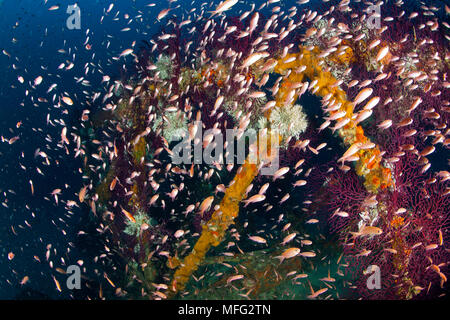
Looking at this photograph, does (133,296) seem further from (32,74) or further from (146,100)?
(32,74)

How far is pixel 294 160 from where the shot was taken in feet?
24.7

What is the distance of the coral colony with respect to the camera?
17.9 feet

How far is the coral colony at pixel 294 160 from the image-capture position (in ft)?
17.9

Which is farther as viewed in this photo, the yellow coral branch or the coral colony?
the yellow coral branch

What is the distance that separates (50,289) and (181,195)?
13.1m

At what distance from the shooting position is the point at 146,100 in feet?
28.3

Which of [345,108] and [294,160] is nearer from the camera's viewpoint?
[345,108]

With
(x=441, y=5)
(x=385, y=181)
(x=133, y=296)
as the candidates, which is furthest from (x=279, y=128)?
(x=441, y=5)

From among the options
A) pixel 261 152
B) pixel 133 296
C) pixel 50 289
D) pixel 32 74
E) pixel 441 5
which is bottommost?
pixel 50 289

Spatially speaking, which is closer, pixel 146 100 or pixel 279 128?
pixel 279 128

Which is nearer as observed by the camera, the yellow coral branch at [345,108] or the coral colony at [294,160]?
the coral colony at [294,160]

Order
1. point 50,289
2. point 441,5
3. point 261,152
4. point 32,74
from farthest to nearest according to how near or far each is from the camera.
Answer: point 32,74, point 50,289, point 441,5, point 261,152

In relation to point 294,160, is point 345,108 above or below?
above
